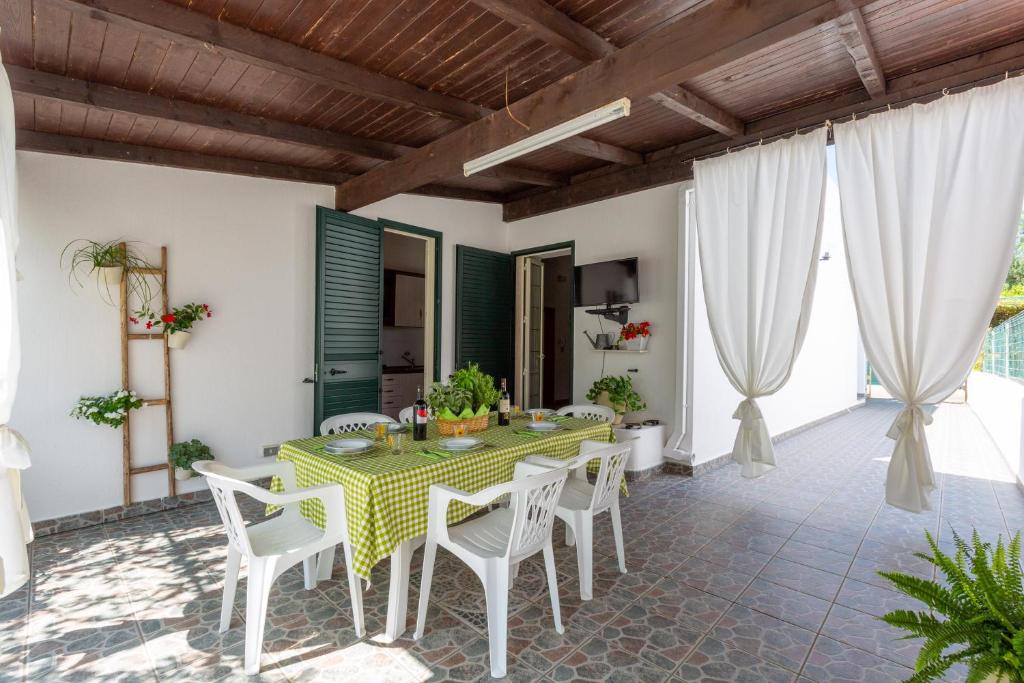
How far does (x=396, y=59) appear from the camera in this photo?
9.80 ft

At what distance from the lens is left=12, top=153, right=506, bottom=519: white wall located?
11.4 feet

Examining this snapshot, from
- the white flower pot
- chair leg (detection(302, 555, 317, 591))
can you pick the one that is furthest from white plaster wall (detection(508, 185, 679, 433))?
the white flower pot

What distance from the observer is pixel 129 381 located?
3783 millimetres

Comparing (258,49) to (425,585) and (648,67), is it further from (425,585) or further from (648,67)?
(425,585)

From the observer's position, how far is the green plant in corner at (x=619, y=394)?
16.1ft

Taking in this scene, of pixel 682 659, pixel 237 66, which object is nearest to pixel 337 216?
pixel 237 66

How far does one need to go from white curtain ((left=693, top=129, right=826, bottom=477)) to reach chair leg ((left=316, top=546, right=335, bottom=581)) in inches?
120

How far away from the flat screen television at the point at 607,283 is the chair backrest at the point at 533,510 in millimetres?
3090

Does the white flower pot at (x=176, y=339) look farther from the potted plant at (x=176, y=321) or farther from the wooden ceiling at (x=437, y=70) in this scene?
the wooden ceiling at (x=437, y=70)

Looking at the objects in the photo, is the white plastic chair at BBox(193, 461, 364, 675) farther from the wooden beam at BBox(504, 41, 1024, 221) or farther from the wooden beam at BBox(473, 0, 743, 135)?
the wooden beam at BBox(504, 41, 1024, 221)

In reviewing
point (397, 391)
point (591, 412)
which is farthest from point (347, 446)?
point (397, 391)

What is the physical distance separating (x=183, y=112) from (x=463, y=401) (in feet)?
8.50

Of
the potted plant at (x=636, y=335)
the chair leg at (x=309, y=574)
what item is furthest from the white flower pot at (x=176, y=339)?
the potted plant at (x=636, y=335)

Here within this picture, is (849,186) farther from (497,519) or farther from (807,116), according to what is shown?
(497,519)
